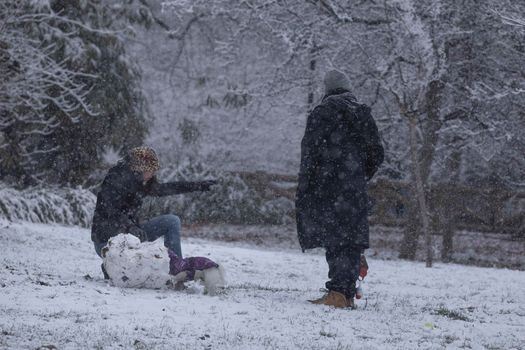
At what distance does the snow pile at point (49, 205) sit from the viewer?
13.6 meters

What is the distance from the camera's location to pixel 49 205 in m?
14.3

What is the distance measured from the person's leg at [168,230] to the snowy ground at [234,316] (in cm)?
65

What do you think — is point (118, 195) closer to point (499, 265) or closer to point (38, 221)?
point (38, 221)

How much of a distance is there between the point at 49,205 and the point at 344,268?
30.2 ft

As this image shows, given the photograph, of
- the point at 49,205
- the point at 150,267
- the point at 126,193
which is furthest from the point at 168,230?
the point at 49,205

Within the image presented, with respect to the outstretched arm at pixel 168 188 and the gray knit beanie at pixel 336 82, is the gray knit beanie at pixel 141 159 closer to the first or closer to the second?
the outstretched arm at pixel 168 188

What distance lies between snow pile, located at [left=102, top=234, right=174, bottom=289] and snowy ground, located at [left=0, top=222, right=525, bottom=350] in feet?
0.42

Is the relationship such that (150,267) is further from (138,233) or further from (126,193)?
(126,193)

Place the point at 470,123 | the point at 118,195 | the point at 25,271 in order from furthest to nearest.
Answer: the point at 470,123, the point at 25,271, the point at 118,195

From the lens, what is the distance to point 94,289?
248 inches

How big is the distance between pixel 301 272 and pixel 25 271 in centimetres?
434

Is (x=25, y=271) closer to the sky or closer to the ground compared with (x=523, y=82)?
closer to the ground

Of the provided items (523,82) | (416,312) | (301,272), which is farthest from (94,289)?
(523,82)

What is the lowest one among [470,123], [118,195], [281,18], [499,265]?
[499,265]
